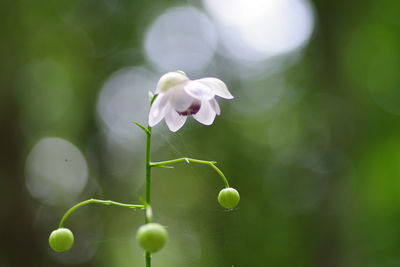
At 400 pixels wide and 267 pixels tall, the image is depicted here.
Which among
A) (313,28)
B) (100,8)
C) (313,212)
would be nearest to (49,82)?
(100,8)

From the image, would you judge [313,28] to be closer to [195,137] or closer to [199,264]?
[195,137]

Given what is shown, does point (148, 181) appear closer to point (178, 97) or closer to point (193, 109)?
point (178, 97)

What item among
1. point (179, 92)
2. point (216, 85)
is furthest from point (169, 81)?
point (216, 85)

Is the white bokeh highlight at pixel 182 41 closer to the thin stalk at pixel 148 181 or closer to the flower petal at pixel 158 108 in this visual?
the flower petal at pixel 158 108

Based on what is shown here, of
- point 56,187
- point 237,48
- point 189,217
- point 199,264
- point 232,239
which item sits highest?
point 237,48

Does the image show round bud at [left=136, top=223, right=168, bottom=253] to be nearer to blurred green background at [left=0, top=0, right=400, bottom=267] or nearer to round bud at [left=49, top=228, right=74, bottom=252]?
round bud at [left=49, top=228, right=74, bottom=252]

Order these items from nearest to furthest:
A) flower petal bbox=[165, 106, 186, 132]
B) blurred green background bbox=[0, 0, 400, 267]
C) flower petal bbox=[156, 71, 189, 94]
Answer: flower petal bbox=[156, 71, 189, 94], flower petal bbox=[165, 106, 186, 132], blurred green background bbox=[0, 0, 400, 267]

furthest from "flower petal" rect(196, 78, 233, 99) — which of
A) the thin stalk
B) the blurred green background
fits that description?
the blurred green background
